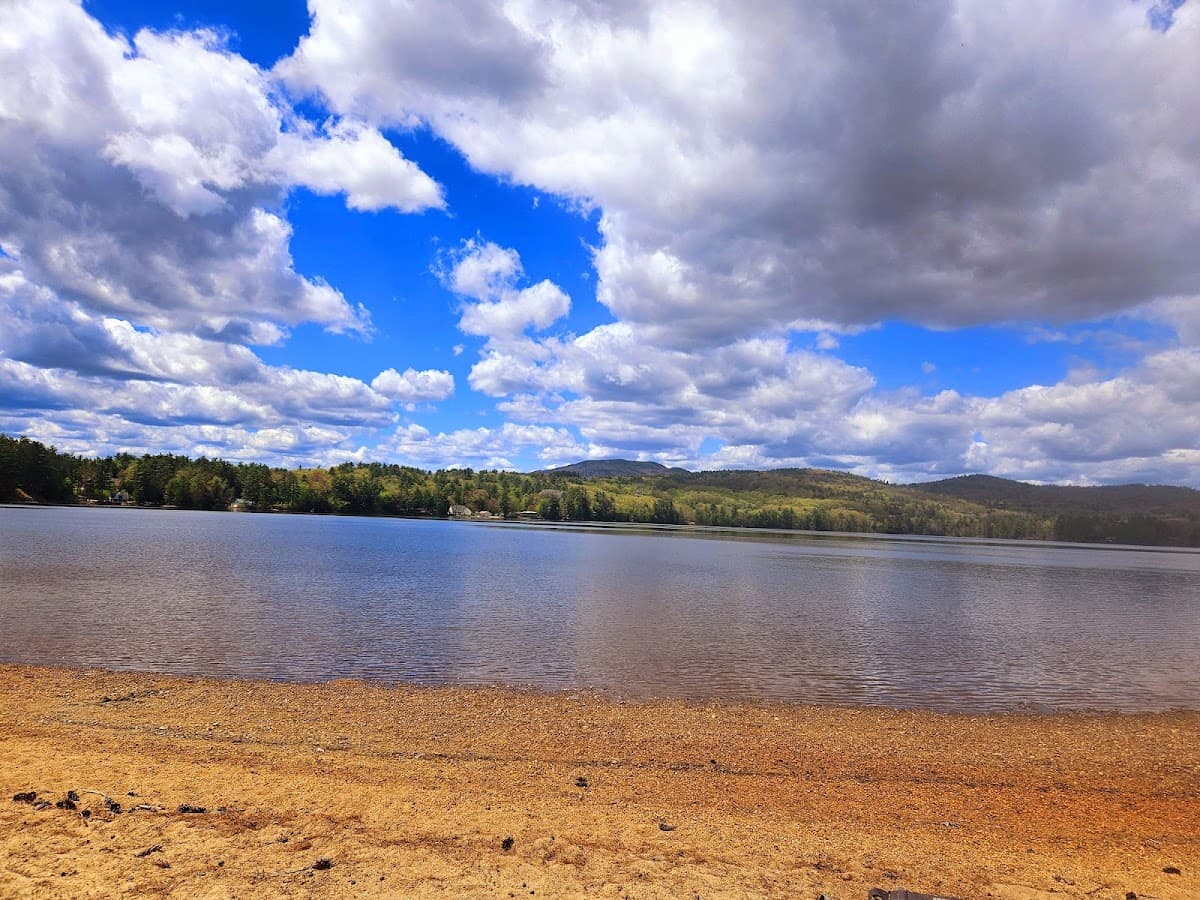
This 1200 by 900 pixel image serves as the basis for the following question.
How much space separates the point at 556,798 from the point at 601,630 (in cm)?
1887

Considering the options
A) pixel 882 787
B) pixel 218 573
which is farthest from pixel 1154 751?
pixel 218 573

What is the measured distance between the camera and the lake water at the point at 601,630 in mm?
20156

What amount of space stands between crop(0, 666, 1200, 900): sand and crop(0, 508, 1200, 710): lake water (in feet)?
11.2

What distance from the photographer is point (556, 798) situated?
9945mm

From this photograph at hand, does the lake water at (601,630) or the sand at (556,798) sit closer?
the sand at (556,798)

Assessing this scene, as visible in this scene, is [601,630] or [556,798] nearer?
[556,798]

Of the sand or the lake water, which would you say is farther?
the lake water

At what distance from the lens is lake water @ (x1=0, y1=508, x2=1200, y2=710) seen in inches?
794

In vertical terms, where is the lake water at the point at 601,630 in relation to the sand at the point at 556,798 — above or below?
below

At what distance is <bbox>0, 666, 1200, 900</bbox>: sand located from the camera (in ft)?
23.9

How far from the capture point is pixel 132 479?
194m

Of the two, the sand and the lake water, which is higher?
the sand

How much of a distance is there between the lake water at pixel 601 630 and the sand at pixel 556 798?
3.42m

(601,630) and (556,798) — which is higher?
(556,798)
